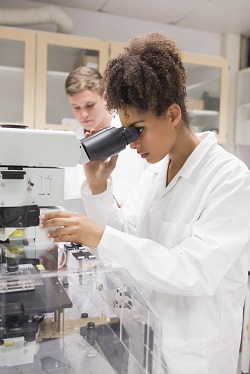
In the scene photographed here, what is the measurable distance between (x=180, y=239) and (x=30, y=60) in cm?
186

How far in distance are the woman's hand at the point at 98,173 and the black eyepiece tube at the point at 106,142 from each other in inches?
7.3

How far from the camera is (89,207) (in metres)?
1.17

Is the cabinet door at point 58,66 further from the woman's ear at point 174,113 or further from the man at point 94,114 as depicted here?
the woman's ear at point 174,113

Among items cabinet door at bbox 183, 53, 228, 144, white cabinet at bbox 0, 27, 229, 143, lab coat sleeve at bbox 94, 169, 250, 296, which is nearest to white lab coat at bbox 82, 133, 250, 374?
lab coat sleeve at bbox 94, 169, 250, 296

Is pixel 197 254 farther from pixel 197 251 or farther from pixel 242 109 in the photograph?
pixel 242 109

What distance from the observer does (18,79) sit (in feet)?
8.00

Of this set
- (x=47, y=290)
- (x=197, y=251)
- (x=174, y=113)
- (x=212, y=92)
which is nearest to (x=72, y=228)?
(x=47, y=290)

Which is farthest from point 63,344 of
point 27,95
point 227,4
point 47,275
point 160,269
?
point 227,4

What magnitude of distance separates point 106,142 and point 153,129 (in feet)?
0.47

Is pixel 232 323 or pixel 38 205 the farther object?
pixel 232 323

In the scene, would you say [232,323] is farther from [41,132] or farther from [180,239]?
[41,132]


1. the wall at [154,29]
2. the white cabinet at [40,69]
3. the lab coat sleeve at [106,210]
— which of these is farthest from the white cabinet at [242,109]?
the lab coat sleeve at [106,210]

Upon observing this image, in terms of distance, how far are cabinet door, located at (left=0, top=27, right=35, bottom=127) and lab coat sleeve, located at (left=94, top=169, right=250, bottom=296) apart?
175 cm

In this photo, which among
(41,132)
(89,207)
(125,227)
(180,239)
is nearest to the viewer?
(41,132)
